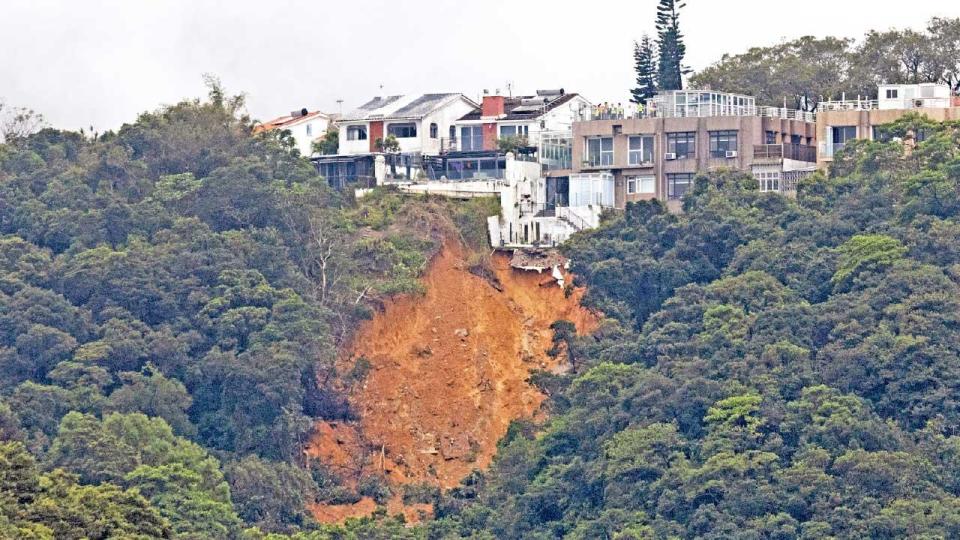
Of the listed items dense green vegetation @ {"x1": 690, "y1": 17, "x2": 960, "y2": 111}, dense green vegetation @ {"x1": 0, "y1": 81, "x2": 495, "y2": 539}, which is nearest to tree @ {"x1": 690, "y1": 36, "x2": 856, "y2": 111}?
dense green vegetation @ {"x1": 690, "y1": 17, "x2": 960, "y2": 111}

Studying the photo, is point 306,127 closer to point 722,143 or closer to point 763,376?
point 722,143

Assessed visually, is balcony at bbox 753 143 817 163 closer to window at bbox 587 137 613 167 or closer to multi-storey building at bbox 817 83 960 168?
multi-storey building at bbox 817 83 960 168

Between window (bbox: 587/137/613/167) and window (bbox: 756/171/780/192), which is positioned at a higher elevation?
window (bbox: 587/137/613/167)

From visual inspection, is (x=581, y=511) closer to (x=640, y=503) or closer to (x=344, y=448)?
(x=640, y=503)

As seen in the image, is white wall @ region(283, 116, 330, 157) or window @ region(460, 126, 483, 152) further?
white wall @ region(283, 116, 330, 157)

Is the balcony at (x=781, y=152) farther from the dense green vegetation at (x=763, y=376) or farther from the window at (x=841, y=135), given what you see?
the dense green vegetation at (x=763, y=376)

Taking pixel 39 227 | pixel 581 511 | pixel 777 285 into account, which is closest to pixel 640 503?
pixel 581 511

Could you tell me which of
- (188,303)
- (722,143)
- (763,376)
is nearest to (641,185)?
(722,143)
